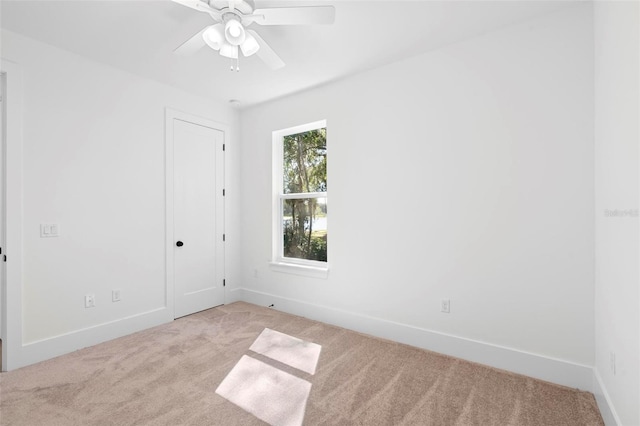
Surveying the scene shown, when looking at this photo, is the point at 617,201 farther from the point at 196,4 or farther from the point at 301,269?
the point at 301,269

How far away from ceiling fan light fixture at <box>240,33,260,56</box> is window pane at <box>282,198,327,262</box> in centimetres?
185

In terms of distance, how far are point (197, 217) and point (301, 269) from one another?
1439mm

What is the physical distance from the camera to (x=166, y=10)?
7.01ft

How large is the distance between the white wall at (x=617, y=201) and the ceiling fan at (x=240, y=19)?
4.85 ft

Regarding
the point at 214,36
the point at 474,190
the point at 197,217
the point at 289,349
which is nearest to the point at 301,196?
the point at 197,217

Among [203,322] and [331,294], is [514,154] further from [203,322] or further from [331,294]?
[203,322]

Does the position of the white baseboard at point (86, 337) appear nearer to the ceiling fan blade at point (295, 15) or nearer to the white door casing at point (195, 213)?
the white door casing at point (195, 213)

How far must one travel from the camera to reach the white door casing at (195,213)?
3514mm

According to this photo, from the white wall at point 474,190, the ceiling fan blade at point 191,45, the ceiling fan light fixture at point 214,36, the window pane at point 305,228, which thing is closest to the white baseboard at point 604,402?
the white wall at point 474,190

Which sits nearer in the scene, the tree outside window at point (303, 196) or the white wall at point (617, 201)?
the white wall at point (617, 201)

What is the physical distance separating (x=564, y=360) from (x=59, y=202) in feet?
13.7

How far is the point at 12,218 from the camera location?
2.38 metres

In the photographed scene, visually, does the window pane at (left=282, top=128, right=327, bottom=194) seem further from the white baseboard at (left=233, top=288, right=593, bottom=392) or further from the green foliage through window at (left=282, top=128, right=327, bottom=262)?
the white baseboard at (left=233, top=288, right=593, bottom=392)

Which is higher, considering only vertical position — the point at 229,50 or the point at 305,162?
the point at 229,50
